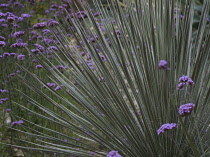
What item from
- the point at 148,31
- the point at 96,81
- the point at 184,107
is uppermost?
the point at 148,31

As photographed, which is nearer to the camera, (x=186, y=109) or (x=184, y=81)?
(x=186, y=109)

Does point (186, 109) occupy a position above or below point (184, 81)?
below

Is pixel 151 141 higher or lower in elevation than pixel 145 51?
lower

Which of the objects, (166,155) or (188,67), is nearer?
(166,155)

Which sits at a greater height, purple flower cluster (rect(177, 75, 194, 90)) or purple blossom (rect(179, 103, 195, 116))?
purple flower cluster (rect(177, 75, 194, 90))

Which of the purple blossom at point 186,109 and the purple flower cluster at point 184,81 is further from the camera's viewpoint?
the purple flower cluster at point 184,81

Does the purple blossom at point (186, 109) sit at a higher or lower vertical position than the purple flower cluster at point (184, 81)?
lower

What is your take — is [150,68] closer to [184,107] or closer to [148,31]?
[148,31]

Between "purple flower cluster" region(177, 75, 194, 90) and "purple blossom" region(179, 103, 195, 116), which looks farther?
"purple flower cluster" region(177, 75, 194, 90)

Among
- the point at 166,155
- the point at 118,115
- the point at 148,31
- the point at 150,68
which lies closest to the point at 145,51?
the point at 150,68

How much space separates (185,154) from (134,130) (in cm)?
28

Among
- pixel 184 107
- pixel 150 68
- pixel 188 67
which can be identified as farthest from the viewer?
pixel 188 67

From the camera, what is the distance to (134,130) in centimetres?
164

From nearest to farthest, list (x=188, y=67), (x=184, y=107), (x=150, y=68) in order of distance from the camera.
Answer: (x=184, y=107) < (x=150, y=68) < (x=188, y=67)
